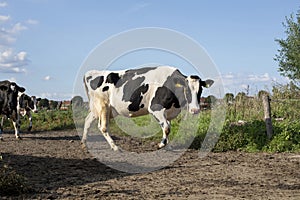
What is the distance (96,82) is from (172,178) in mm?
5156

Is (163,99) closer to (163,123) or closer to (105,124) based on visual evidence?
(163,123)

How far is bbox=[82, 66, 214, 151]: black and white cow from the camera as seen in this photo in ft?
33.5

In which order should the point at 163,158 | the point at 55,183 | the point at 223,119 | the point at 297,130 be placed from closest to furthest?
the point at 55,183 → the point at 163,158 → the point at 297,130 → the point at 223,119

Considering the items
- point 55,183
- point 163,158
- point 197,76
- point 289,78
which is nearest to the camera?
point 55,183

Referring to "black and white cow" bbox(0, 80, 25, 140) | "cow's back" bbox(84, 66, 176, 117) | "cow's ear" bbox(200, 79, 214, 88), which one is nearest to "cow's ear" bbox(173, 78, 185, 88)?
"cow's back" bbox(84, 66, 176, 117)

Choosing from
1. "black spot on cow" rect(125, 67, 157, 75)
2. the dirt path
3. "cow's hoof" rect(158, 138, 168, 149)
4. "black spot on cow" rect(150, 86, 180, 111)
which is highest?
"black spot on cow" rect(125, 67, 157, 75)

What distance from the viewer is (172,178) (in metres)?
6.73

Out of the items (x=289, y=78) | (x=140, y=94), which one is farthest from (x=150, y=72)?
(x=289, y=78)

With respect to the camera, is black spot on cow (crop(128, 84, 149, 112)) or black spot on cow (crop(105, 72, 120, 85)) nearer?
black spot on cow (crop(128, 84, 149, 112))

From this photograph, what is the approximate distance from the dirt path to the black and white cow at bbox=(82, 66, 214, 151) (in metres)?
1.32

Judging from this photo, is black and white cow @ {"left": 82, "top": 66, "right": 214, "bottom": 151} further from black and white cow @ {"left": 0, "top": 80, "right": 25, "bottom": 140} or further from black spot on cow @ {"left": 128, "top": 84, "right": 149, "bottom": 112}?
black and white cow @ {"left": 0, "top": 80, "right": 25, "bottom": 140}

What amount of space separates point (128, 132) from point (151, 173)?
27.0 ft

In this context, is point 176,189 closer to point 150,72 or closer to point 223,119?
point 150,72

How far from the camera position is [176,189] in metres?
5.87
